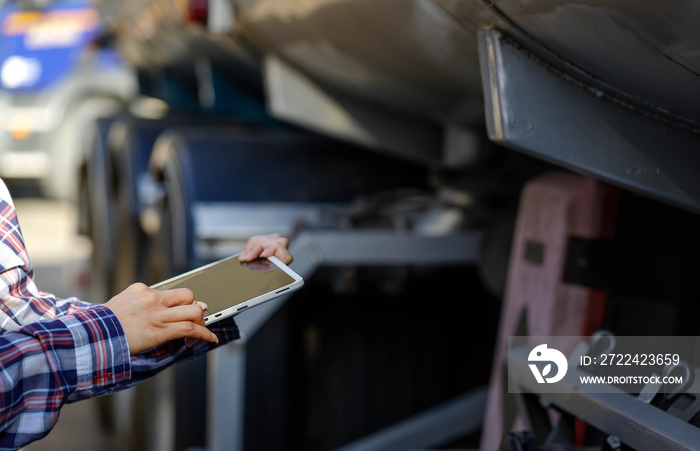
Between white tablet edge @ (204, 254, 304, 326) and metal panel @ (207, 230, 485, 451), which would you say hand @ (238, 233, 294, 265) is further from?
metal panel @ (207, 230, 485, 451)

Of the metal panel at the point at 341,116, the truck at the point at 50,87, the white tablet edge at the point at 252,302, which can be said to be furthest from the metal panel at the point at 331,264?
the truck at the point at 50,87

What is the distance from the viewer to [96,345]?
96 cm

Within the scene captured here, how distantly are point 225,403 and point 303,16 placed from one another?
3.16 feet

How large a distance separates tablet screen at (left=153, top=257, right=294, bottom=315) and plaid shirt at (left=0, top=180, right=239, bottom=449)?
14 centimetres

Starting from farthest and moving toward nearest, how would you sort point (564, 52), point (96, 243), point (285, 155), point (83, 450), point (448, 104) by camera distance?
point (96, 243), point (83, 450), point (285, 155), point (448, 104), point (564, 52)

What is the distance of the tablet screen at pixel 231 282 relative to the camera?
42.1 inches

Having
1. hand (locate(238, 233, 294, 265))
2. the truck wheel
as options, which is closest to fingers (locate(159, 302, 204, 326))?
hand (locate(238, 233, 294, 265))

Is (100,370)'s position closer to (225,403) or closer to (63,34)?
(225,403)

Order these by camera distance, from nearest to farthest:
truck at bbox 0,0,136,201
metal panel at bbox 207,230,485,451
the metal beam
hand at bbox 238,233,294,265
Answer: hand at bbox 238,233,294,265 < metal panel at bbox 207,230,485,451 < the metal beam < truck at bbox 0,0,136,201

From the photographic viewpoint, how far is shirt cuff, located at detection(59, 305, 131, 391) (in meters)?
0.96

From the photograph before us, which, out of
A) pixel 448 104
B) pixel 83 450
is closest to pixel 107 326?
pixel 448 104

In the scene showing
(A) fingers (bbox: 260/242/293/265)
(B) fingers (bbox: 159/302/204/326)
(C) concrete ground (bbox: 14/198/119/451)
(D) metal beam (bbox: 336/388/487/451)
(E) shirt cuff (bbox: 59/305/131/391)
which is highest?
(A) fingers (bbox: 260/242/293/265)

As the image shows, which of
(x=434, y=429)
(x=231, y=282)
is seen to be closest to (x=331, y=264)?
(x=434, y=429)

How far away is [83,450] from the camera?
315cm
